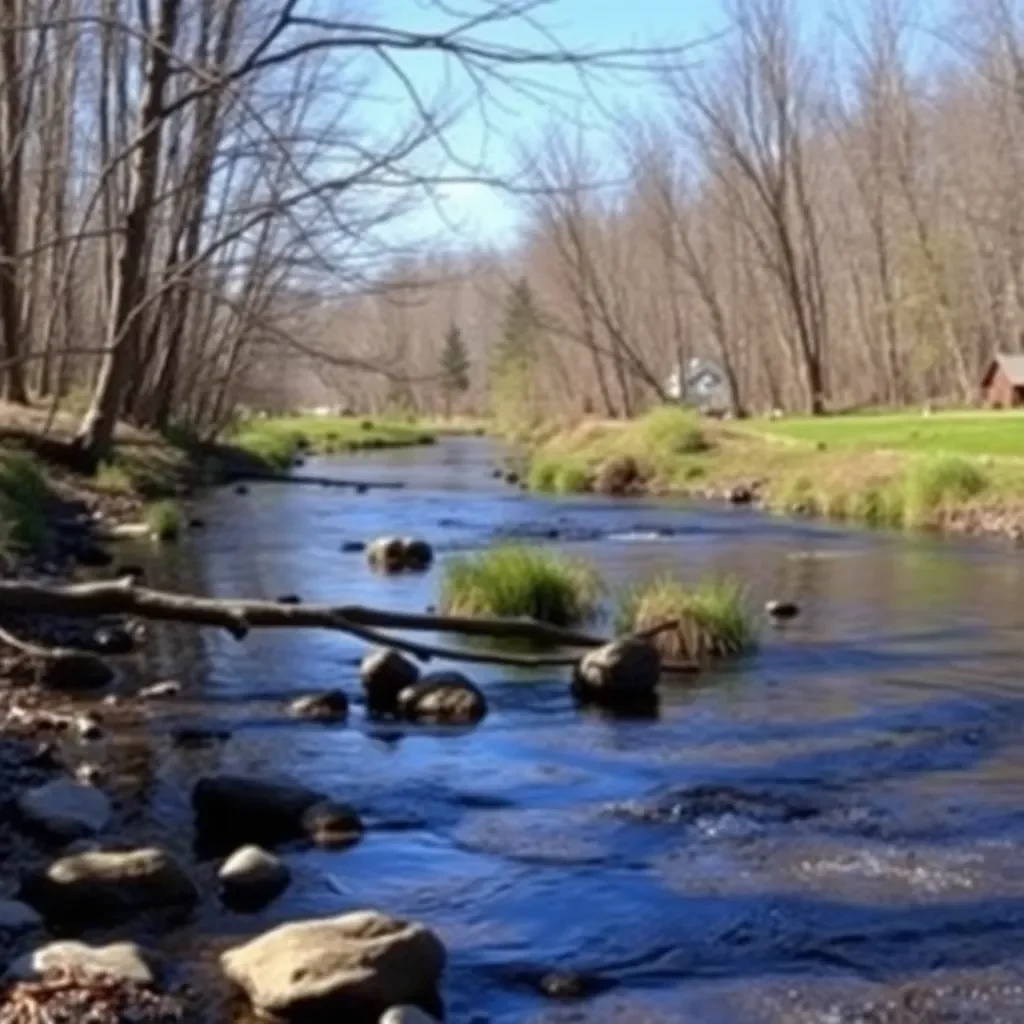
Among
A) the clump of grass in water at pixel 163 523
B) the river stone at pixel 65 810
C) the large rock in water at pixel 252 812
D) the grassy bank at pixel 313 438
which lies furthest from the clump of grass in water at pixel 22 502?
the grassy bank at pixel 313 438

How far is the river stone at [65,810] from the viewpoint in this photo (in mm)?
9195

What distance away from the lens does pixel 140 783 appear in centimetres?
1044

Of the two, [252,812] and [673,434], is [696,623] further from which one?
[673,434]

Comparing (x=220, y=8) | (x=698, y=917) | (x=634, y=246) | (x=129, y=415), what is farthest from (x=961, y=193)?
(x=698, y=917)

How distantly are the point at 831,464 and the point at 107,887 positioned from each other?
2734cm

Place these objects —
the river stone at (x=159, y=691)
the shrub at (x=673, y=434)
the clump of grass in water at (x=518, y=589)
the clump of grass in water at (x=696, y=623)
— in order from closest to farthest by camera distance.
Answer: the river stone at (x=159, y=691) → the clump of grass in water at (x=696, y=623) → the clump of grass in water at (x=518, y=589) → the shrub at (x=673, y=434)

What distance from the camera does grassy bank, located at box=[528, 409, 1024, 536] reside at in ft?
93.2

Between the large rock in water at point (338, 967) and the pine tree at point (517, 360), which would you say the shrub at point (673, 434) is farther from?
the large rock in water at point (338, 967)

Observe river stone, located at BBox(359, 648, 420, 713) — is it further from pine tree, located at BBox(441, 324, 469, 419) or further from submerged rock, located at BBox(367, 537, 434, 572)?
pine tree, located at BBox(441, 324, 469, 419)

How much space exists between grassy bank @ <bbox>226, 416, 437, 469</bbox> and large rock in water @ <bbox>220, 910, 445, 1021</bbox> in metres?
40.3

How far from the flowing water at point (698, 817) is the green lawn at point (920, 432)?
1486 cm

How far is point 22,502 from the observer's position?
21453 mm

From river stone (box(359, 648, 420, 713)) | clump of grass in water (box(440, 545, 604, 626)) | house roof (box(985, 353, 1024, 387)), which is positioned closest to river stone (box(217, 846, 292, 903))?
river stone (box(359, 648, 420, 713))

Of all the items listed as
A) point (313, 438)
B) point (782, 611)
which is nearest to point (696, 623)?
point (782, 611)
